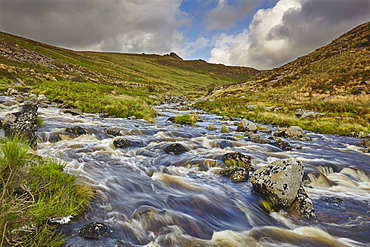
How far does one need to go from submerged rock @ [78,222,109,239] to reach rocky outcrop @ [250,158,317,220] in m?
4.15

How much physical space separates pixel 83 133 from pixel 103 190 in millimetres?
7013

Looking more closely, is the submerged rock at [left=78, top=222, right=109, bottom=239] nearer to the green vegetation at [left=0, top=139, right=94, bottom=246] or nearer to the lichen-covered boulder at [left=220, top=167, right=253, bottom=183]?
the green vegetation at [left=0, top=139, right=94, bottom=246]

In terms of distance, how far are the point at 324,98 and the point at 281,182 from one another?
118ft

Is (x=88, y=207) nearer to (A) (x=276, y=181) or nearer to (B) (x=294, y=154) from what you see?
(A) (x=276, y=181)

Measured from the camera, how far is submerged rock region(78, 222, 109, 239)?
379 centimetres

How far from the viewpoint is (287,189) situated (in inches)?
211

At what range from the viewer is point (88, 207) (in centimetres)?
458

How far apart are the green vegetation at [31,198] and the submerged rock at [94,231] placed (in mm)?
382

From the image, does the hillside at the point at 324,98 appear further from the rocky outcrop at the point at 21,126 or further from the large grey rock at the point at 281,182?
the rocky outcrop at the point at 21,126

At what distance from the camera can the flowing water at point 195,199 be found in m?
4.45

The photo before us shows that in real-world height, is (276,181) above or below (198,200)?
above

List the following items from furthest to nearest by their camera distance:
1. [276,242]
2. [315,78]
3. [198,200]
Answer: [315,78] → [198,200] → [276,242]

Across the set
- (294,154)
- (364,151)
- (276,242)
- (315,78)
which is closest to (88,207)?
(276,242)

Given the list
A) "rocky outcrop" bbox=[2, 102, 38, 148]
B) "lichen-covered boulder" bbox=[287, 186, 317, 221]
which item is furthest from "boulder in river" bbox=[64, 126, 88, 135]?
"lichen-covered boulder" bbox=[287, 186, 317, 221]
